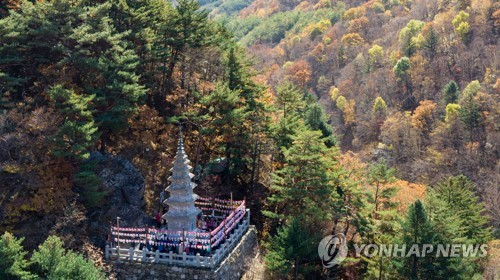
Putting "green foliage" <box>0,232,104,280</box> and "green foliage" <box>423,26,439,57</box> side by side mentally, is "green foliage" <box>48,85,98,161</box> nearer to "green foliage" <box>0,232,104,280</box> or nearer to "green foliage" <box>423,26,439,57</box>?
"green foliage" <box>0,232,104,280</box>

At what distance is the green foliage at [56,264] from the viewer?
50.8 feet

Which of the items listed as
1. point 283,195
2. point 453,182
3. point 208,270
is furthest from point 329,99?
point 208,270

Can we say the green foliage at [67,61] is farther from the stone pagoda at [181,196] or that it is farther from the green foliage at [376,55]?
the green foliage at [376,55]

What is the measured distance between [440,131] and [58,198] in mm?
51030

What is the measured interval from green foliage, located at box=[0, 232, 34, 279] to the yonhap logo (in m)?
11.9

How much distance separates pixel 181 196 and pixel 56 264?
Result: 5.30 meters

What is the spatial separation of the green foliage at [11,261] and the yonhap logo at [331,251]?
11.9 metres

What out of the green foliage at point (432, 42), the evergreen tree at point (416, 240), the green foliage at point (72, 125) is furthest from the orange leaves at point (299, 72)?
the green foliage at point (72, 125)

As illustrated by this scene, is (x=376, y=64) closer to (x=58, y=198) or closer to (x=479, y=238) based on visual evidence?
(x=479, y=238)

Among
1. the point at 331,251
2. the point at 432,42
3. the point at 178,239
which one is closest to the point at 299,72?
the point at 432,42

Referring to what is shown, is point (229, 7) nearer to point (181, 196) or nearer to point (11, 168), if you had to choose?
point (181, 196)

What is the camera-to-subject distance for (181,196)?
63.5ft

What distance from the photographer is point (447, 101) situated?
65625 millimetres

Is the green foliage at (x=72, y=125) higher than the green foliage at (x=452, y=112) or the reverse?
the reverse
